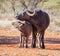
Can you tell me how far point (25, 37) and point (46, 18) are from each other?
147 cm

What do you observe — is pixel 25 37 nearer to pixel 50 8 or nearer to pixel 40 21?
pixel 40 21

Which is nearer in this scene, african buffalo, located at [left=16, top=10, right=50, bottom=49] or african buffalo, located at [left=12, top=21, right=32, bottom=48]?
african buffalo, located at [left=12, top=21, right=32, bottom=48]

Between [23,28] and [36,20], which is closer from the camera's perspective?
[23,28]

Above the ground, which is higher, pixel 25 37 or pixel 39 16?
pixel 39 16

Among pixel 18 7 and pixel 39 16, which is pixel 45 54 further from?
pixel 18 7

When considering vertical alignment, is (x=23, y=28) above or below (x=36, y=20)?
below

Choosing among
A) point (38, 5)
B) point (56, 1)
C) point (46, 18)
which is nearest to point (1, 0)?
point (38, 5)

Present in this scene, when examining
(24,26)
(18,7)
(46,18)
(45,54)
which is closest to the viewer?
(45,54)

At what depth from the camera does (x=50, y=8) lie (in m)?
36.1

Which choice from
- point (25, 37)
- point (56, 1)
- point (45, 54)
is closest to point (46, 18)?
point (25, 37)

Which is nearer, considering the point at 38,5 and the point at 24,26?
the point at 24,26

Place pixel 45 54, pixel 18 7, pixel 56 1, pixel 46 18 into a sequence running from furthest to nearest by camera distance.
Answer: pixel 18 7 → pixel 56 1 → pixel 46 18 → pixel 45 54

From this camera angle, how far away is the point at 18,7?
40062mm

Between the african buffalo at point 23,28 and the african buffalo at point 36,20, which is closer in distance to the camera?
the african buffalo at point 23,28
